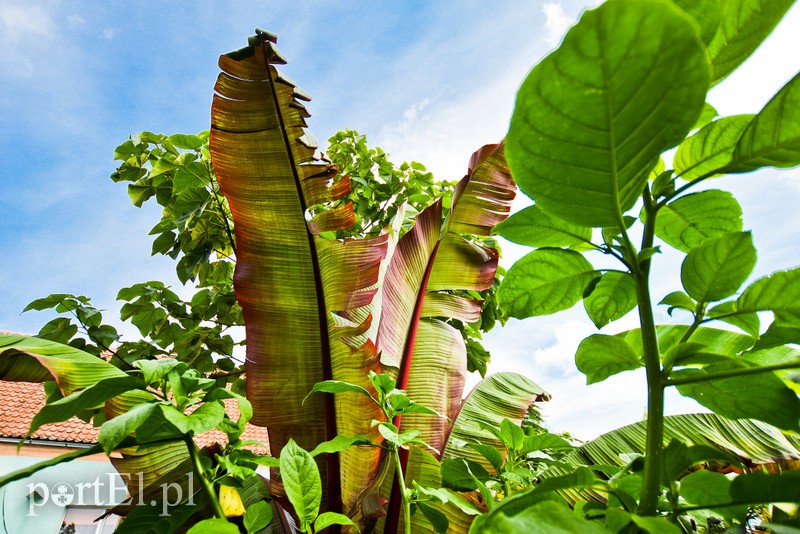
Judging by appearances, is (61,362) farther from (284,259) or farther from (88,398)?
(284,259)

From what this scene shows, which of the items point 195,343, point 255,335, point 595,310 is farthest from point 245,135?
point 595,310

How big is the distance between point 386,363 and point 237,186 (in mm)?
684

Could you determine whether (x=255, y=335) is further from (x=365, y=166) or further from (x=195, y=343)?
(x=365, y=166)

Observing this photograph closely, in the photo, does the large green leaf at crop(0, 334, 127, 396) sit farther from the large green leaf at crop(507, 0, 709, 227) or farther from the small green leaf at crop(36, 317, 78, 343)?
the small green leaf at crop(36, 317, 78, 343)

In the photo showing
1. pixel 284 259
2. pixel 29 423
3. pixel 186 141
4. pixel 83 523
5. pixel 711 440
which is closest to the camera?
pixel 711 440

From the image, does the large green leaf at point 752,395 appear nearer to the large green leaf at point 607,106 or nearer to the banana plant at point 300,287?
the large green leaf at point 607,106

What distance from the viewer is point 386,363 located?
1149 mm

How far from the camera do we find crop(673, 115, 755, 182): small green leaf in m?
0.34

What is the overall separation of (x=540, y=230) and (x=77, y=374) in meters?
0.78

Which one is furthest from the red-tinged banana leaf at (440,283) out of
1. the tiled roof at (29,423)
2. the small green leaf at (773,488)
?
the tiled roof at (29,423)

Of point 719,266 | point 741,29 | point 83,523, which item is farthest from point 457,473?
point 83,523

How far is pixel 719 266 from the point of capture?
1.09 ft

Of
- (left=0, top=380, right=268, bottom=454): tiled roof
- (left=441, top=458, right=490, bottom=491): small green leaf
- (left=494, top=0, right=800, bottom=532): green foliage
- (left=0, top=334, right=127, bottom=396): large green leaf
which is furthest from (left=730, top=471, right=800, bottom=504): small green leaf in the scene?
(left=0, top=380, right=268, bottom=454): tiled roof

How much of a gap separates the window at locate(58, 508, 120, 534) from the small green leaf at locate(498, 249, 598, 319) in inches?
241
